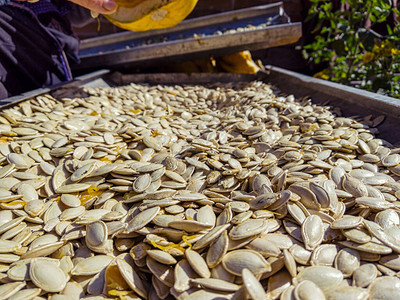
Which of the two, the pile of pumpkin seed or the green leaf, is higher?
the green leaf

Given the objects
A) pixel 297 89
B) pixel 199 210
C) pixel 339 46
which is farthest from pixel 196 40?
pixel 199 210

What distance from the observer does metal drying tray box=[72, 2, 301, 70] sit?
2.97 metres

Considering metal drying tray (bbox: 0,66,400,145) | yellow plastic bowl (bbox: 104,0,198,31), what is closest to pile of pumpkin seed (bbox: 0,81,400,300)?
metal drying tray (bbox: 0,66,400,145)

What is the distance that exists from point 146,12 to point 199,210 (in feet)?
5.30

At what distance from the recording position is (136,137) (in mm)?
1518

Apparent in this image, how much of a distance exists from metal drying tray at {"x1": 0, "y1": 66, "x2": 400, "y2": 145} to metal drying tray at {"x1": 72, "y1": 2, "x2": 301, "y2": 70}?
0.22 meters

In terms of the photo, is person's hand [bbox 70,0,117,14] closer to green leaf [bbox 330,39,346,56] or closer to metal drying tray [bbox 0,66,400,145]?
metal drying tray [bbox 0,66,400,145]

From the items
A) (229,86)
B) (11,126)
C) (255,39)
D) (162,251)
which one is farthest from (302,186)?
(255,39)

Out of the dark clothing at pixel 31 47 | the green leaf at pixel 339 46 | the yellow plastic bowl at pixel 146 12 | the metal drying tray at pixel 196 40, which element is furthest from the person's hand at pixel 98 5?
the green leaf at pixel 339 46

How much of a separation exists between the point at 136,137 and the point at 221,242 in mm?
889

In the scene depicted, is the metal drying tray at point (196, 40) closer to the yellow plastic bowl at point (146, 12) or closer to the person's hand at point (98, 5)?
the yellow plastic bowl at point (146, 12)

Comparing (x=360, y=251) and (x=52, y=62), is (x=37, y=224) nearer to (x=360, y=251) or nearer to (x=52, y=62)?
(x=360, y=251)

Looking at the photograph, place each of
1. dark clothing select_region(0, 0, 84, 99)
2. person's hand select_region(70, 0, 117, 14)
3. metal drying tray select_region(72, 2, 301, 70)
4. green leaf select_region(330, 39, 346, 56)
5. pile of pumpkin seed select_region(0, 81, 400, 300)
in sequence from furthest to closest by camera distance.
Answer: metal drying tray select_region(72, 2, 301, 70)
green leaf select_region(330, 39, 346, 56)
dark clothing select_region(0, 0, 84, 99)
person's hand select_region(70, 0, 117, 14)
pile of pumpkin seed select_region(0, 81, 400, 300)

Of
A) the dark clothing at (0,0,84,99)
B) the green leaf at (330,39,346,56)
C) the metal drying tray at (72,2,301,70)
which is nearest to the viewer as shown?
the dark clothing at (0,0,84,99)
